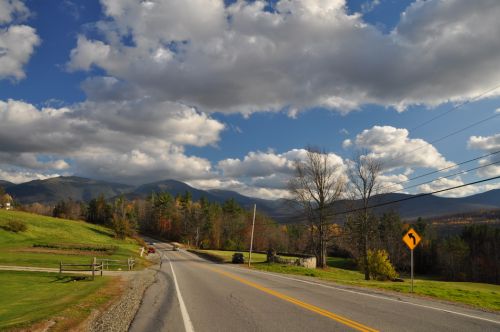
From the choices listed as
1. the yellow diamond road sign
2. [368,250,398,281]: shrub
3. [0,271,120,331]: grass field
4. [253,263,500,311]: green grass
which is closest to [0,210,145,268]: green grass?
[0,271,120,331]: grass field

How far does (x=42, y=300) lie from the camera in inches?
651

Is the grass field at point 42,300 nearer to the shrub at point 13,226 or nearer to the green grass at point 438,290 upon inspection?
the green grass at point 438,290

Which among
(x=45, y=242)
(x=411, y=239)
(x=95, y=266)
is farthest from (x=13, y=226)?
(x=411, y=239)

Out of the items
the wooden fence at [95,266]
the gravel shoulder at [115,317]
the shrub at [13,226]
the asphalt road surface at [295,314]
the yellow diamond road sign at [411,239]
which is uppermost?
the yellow diamond road sign at [411,239]

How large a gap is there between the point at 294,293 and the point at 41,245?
46467 mm

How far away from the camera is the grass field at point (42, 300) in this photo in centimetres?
1102

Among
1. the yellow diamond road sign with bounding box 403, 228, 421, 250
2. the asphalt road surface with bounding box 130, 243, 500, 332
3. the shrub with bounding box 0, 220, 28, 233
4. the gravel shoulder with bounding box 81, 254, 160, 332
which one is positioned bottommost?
the gravel shoulder with bounding box 81, 254, 160, 332

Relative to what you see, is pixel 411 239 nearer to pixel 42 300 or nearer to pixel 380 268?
pixel 42 300

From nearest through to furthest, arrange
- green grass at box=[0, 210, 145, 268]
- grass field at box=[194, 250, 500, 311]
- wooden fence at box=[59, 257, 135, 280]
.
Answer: grass field at box=[194, 250, 500, 311], wooden fence at box=[59, 257, 135, 280], green grass at box=[0, 210, 145, 268]

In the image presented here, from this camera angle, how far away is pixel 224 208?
131 metres

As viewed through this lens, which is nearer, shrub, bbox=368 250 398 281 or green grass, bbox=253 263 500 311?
green grass, bbox=253 263 500 311

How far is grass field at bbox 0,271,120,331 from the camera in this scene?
1102 cm

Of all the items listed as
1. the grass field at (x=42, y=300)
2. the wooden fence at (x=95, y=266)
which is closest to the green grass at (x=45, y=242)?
the wooden fence at (x=95, y=266)

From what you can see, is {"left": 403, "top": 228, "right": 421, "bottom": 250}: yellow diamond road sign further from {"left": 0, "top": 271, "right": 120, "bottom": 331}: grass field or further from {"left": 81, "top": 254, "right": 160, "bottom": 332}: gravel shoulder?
{"left": 0, "top": 271, "right": 120, "bottom": 331}: grass field
